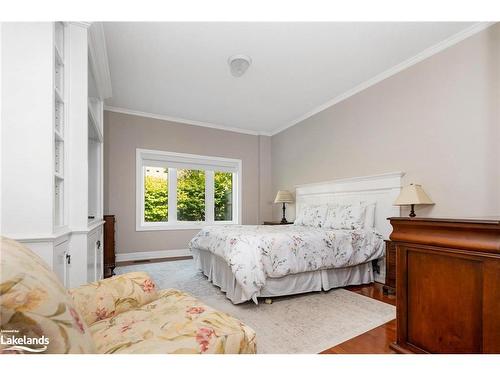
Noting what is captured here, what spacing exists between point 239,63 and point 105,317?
2.68 meters

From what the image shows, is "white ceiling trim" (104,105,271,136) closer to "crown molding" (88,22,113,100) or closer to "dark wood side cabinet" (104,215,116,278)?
"crown molding" (88,22,113,100)

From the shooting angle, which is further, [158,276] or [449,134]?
[158,276]

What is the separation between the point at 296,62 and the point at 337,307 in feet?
8.57

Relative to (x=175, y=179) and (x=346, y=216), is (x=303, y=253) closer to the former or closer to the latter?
(x=346, y=216)

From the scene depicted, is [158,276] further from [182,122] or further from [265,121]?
[265,121]

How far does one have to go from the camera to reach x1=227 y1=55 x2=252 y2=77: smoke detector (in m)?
2.90

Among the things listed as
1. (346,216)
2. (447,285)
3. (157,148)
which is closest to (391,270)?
(346,216)

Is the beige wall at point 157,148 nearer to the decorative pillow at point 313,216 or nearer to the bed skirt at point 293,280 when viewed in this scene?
the decorative pillow at point 313,216

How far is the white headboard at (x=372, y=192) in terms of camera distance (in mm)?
3193

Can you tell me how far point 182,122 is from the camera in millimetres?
5055

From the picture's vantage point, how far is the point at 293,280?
8.91 ft

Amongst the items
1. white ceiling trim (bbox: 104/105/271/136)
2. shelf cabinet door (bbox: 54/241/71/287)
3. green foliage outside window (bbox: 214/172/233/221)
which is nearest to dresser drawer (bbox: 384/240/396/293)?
shelf cabinet door (bbox: 54/241/71/287)

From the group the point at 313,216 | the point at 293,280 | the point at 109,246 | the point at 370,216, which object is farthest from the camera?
the point at 313,216

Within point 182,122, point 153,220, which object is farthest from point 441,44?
point 153,220
